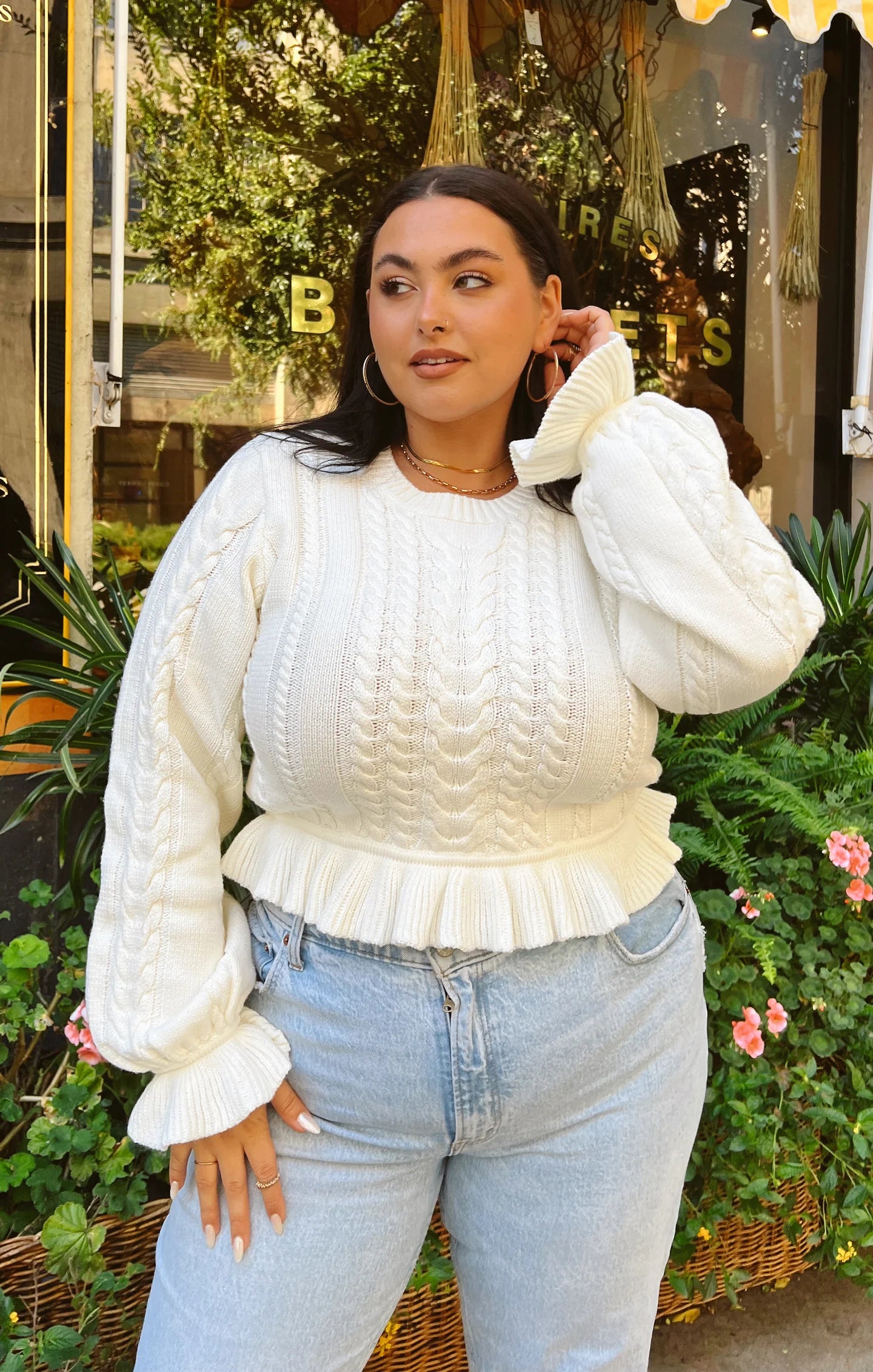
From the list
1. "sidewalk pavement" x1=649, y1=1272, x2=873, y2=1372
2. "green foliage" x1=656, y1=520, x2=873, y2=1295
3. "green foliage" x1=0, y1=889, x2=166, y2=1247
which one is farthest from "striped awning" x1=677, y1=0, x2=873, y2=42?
"sidewalk pavement" x1=649, y1=1272, x2=873, y2=1372

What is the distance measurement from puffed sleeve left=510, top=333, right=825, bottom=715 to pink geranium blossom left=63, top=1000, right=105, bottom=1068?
1189mm

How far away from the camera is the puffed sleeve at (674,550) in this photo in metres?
1.23

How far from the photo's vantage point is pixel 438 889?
4.05 feet

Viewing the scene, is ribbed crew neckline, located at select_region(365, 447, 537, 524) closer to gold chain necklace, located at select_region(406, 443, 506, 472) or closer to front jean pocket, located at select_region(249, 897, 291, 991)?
gold chain necklace, located at select_region(406, 443, 506, 472)

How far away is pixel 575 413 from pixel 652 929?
2.15ft

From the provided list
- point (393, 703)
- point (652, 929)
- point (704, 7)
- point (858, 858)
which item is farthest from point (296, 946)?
point (704, 7)

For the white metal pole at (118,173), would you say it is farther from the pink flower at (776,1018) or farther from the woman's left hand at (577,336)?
the pink flower at (776,1018)

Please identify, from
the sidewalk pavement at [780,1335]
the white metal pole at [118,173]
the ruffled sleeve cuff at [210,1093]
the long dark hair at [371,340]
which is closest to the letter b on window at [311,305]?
the white metal pole at [118,173]

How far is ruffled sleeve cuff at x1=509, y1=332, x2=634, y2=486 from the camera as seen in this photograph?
4.27ft

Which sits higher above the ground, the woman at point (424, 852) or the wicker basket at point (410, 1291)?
the woman at point (424, 852)

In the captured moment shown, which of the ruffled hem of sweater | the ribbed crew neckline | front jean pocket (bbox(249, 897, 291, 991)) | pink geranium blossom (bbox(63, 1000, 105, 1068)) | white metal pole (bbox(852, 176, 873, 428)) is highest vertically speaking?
white metal pole (bbox(852, 176, 873, 428))

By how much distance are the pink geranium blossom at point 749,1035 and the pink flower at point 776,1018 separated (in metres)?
0.05

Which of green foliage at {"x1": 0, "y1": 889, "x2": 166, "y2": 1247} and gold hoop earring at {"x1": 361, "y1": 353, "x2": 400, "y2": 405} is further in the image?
green foliage at {"x1": 0, "y1": 889, "x2": 166, "y2": 1247}

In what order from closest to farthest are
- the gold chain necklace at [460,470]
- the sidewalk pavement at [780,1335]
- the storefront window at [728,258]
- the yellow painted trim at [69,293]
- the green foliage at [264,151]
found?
the gold chain necklace at [460,470], the sidewalk pavement at [780,1335], the yellow painted trim at [69,293], the green foliage at [264,151], the storefront window at [728,258]
